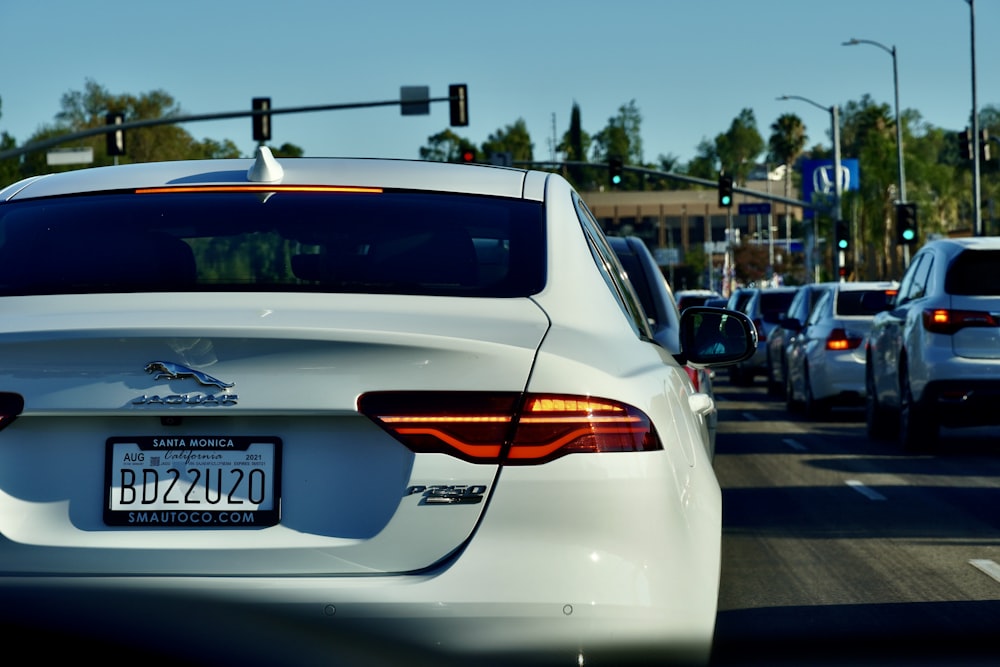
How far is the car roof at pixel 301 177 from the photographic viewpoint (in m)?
4.97

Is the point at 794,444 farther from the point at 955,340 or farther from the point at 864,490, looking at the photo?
the point at 864,490

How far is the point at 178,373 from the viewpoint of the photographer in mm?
3812

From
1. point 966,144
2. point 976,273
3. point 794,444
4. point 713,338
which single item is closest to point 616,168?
point 966,144

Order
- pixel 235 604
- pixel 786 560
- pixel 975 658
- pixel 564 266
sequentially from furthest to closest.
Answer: pixel 786 560, pixel 975 658, pixel 564 266, pixel 235 604

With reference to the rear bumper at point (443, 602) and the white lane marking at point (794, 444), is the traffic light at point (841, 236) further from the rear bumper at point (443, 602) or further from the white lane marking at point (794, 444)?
the rear bumper at point (443, 602)

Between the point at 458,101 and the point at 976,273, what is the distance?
24991 millimetres

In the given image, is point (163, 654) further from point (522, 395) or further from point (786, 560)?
point (786, 560)

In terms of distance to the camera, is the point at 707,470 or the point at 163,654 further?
the point at 707,470

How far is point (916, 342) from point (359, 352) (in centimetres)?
1213

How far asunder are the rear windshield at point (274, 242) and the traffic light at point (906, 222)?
129 feet

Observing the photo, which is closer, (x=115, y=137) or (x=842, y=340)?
(x=842, y=340)

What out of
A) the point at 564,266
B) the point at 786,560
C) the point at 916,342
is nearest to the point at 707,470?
the point at 564,266

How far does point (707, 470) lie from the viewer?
15.6 ft

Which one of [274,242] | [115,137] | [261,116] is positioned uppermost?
[261,116]
